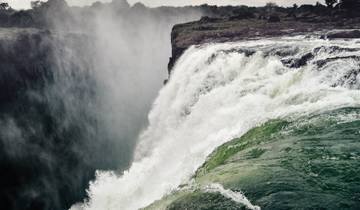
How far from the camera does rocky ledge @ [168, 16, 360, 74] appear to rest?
3912cm

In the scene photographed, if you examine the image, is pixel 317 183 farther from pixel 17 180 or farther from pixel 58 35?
pixel 58 35

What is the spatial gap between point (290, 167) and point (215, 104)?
1030 centimetres

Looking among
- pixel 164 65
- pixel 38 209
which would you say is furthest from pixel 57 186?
pixel 164 65

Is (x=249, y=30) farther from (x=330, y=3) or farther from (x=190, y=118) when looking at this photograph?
(x=190, y=118)

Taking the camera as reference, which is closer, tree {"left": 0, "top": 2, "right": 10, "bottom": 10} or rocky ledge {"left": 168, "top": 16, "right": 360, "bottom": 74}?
rocky ledge {"left": 168, "top": 16, "right": 360, "bottom": 74}

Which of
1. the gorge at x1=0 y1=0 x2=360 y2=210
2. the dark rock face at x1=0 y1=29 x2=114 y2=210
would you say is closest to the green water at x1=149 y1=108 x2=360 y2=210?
the gorge at x1=0 y1=0 x2=360 y2=210

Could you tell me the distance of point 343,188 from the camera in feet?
29.9

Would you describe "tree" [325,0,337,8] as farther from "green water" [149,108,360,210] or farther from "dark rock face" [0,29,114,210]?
"green water" [149,108,360,210]

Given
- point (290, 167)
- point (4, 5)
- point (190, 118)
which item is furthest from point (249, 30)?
point (4, 5)

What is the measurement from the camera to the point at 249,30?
149 ft

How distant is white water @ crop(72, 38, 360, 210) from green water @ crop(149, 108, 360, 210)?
0.89m

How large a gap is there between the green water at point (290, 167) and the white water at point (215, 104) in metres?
0.89

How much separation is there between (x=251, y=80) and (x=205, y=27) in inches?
1223

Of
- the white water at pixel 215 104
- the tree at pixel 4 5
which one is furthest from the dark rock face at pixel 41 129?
the tree at pixel 4 5
